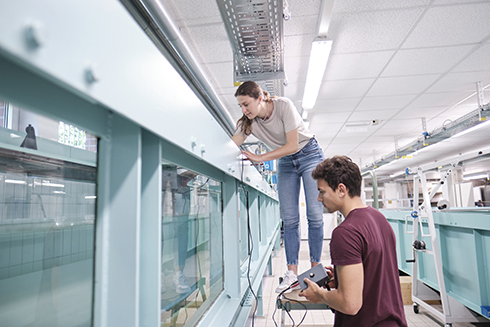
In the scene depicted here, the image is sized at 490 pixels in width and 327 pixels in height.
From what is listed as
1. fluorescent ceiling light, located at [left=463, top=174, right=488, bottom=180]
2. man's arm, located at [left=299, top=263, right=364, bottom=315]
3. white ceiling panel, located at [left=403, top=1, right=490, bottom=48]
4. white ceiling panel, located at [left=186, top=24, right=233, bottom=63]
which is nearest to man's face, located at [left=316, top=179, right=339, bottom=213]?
man's arm, located at [left=299, top=263, right=364, bottom=315]

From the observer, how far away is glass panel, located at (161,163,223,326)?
1130mm

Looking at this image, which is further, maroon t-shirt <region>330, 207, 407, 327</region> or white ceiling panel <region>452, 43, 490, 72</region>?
white ceiling panel <region>452, 43, 490, 72</region>

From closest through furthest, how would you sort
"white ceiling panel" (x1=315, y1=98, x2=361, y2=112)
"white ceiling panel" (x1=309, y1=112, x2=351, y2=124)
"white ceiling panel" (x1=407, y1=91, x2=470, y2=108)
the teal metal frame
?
1. the teal metal frame
2. "white ceiling panel" (x1=407, y1=91, x2=470, y2=108)
3. "white ceiling panel" (x1=315, y1=98, x2=361, y2=112)
4. "white ceiling panel" (x1=309, y1=112, x2=351, y2=124)

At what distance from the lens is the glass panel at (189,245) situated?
1.13m

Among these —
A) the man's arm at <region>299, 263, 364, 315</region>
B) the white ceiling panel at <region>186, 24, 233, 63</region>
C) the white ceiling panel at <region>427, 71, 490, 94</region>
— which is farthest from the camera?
the white ceiling panel at <region>427, 71, 490, 94</region>

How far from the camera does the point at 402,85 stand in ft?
13.5

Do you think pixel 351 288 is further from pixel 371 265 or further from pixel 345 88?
pixel 345 88

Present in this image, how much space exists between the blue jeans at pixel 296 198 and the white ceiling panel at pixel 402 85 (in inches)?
102

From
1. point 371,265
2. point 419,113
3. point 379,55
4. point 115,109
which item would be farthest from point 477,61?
point 115,109

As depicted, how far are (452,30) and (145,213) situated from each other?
3.26m

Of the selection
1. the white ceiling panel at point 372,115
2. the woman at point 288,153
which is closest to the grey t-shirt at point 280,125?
the woman at point 288,153

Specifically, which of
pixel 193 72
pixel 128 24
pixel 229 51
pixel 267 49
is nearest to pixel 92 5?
pixel 128 24

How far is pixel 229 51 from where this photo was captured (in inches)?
124

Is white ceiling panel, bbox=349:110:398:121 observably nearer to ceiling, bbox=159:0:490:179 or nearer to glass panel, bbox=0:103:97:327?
ceiling, bbox=159:0:490:179
